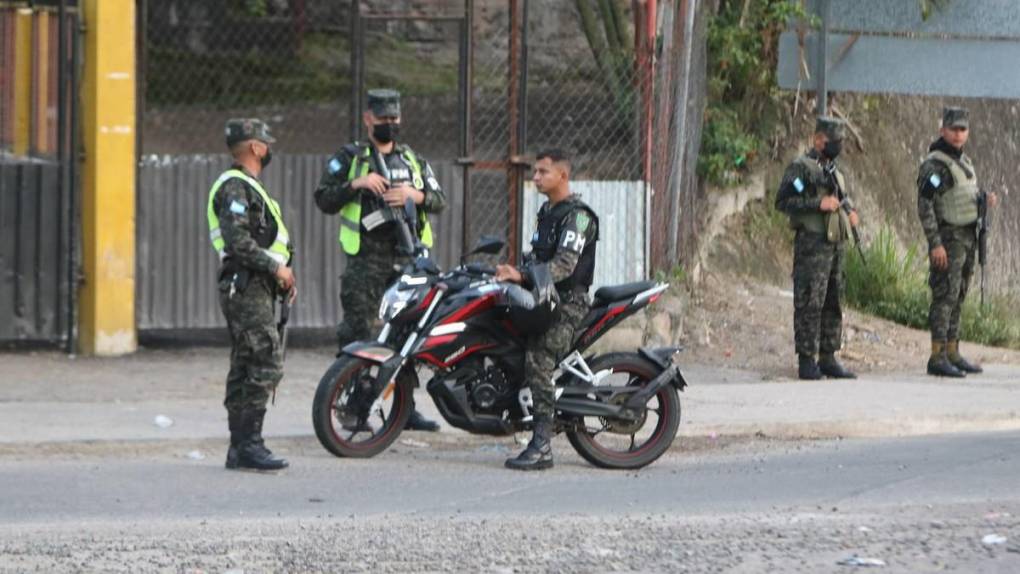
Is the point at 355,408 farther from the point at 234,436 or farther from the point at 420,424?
the point at 420,424

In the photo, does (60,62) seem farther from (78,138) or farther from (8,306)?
(8,306)

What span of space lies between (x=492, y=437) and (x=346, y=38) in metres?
8.38

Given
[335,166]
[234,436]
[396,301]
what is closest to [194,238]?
[335,166]

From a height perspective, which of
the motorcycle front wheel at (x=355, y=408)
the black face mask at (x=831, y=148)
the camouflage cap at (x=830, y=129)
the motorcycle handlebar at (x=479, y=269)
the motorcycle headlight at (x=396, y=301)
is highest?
the camouflage cap at (x=830, y=129)

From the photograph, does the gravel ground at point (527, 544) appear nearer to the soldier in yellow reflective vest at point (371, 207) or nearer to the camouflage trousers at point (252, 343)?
the camouflage trousers at point (252, 343)

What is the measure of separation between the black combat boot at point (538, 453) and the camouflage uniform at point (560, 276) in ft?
0.19

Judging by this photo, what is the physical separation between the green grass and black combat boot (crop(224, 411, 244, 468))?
306 inches

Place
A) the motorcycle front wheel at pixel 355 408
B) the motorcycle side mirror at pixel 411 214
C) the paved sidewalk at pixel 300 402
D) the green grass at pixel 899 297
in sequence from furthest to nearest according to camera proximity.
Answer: the green grass at pixel 899 297
the paved sidewalk at pixel 300 402
the motorcycle side mirror at pixel 411 214
the motorcycle front wheel at pixel 355 408

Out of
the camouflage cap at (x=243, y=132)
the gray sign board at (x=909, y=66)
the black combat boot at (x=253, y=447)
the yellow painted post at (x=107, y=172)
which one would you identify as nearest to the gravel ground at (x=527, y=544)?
the black combat boot at (x=253, y=447)

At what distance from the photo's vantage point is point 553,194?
9.20 m

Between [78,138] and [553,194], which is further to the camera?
[78,138]

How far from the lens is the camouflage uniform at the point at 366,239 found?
396 inches

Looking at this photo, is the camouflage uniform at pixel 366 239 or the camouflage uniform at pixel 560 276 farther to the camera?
the camouflage uniform at pixel 366 239

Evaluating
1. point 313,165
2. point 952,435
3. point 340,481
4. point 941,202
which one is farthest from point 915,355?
point 340,481
